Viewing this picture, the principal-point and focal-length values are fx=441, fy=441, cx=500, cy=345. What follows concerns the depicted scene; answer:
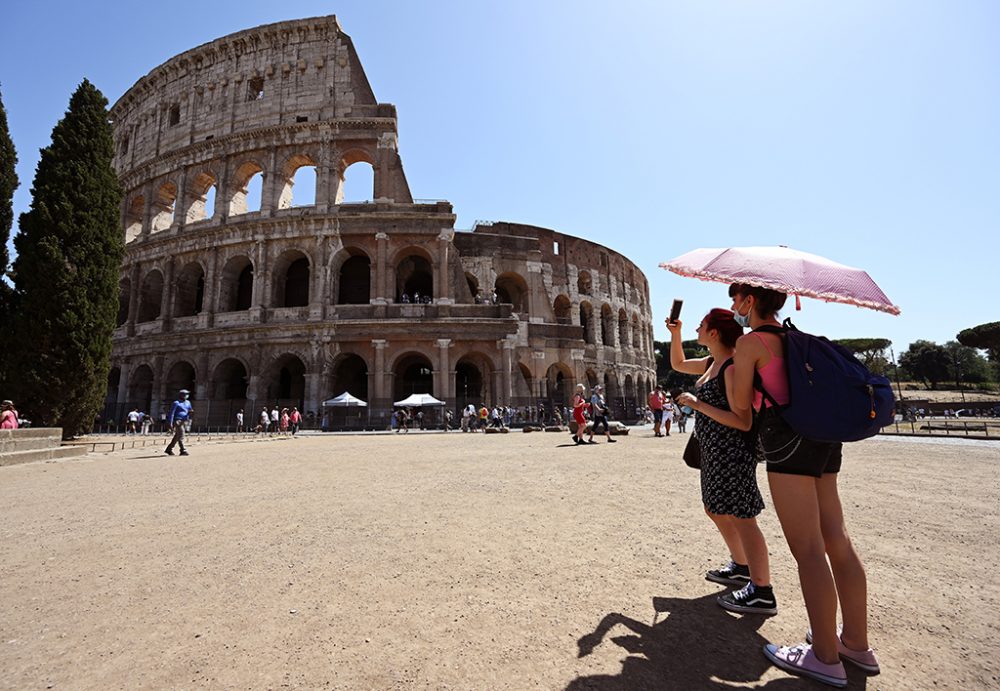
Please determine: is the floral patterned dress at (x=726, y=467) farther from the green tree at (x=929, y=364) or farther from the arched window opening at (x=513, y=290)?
the green tree at (x=929, y=364)

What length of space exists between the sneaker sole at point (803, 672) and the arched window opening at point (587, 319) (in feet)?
99.2

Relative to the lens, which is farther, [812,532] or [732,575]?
[732,575]

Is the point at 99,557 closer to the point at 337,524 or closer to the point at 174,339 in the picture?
the point at 337,524

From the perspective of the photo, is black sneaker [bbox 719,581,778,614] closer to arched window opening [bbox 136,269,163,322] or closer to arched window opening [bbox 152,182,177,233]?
arched window opening [bbox 136,269,163,322]

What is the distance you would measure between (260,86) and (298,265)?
11350 millimetres

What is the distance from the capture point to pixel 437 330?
21781 millimetres

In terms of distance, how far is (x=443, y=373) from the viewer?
848 inches

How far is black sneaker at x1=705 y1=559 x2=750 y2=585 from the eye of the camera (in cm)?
260

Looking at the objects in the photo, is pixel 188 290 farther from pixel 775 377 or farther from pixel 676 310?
pixel 775 377

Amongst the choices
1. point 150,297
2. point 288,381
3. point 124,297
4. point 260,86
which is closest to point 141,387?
point 150,297

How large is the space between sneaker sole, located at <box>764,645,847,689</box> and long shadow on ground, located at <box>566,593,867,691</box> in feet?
0.09

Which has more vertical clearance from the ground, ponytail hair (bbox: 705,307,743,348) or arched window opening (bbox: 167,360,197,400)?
arched window opening (bbox: 167,360,197,400)

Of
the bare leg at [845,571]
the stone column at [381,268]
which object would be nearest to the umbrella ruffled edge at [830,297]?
the bare leg at [845,571]

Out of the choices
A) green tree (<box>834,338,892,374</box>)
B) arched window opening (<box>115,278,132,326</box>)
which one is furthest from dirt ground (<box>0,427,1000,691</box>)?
green tree (<box>834,338,892,374</box>)
